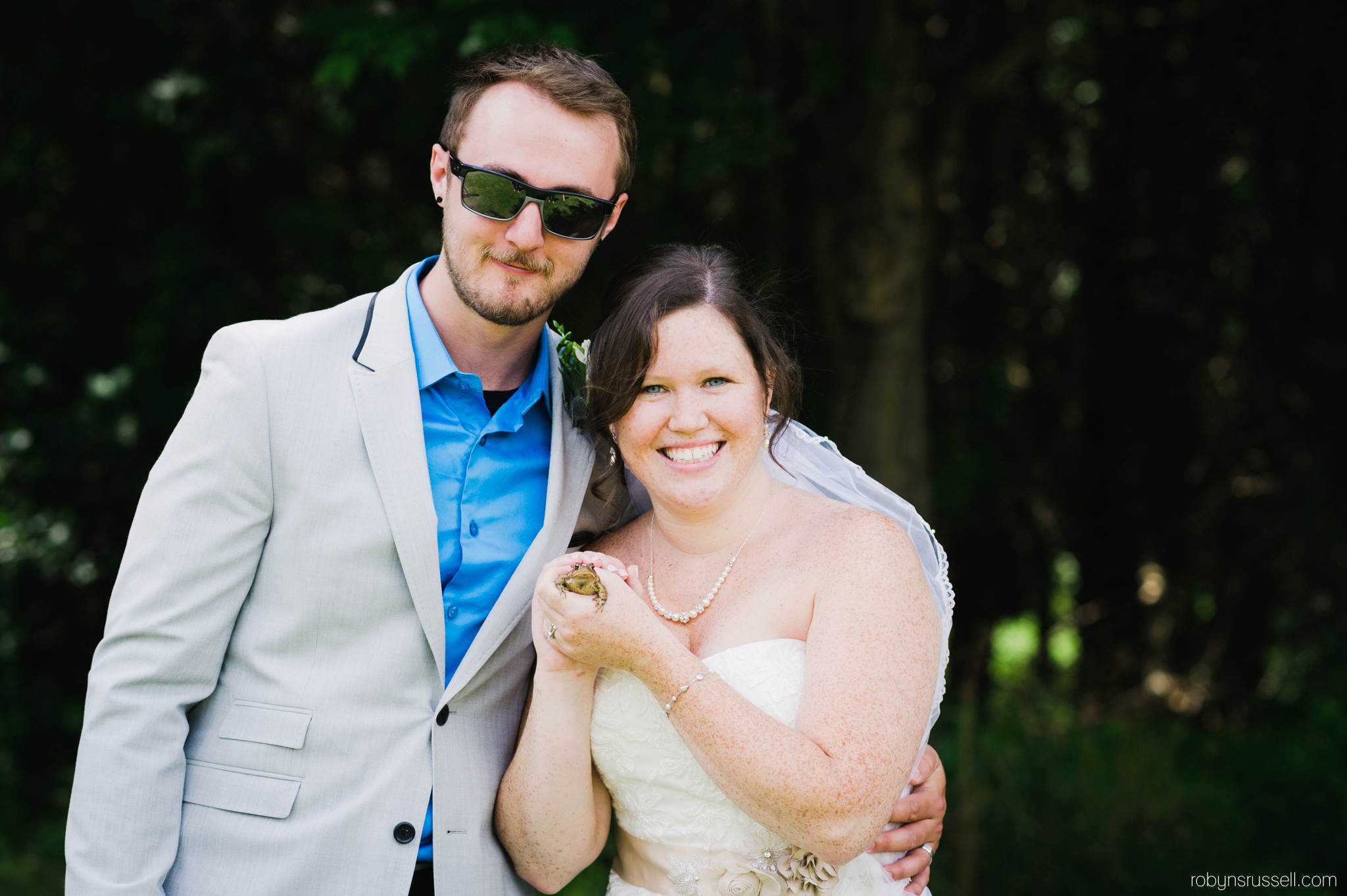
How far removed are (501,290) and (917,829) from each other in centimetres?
157

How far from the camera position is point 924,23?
5.36 metres

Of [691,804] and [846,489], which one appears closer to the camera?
[691,804]

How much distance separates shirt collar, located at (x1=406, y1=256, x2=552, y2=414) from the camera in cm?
238

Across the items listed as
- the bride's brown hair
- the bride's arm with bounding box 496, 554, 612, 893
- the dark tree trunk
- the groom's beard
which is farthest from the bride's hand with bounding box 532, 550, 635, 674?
the dark tree trunk

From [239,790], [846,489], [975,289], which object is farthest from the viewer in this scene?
[975,289]

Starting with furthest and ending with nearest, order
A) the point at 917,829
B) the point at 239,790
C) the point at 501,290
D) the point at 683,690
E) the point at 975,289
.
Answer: the point at 975,289 < the point at 917,829 < the point at 501,290 < the point at 239,790 < the point at 683,690

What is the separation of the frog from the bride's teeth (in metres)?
0.35

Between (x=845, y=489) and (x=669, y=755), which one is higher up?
(x=845, y=489)

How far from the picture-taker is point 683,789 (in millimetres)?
2268

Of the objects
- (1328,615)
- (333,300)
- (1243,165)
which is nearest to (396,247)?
(333,300)

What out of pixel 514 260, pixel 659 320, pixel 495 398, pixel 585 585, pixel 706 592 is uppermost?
pixel 514 260

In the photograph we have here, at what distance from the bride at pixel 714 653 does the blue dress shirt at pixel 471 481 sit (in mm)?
189

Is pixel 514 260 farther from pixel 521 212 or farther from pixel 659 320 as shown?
pixel 659 320

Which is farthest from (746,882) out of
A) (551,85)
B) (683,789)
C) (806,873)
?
(551,85)
